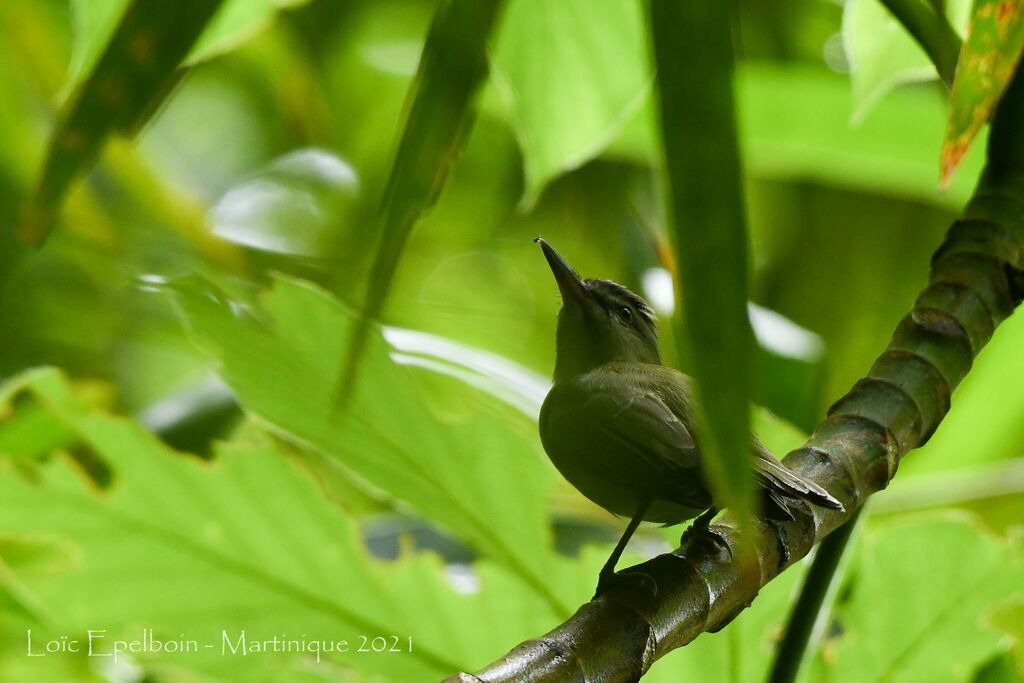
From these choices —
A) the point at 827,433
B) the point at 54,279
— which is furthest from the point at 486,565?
the point at 54,279

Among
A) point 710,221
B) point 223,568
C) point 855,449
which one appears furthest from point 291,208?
Answer: point 710,221

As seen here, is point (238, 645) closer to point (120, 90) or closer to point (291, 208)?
point (120, 90)

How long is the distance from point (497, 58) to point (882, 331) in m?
1.57

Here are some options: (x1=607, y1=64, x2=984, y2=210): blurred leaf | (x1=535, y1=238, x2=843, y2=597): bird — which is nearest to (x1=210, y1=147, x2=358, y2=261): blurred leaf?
(x1=607, y1=64, x2=984, y2=210): blurred leaf

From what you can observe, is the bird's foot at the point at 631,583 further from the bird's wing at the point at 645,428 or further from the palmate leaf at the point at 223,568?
the palmate leaf at the point at 223,568

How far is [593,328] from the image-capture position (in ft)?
3.46

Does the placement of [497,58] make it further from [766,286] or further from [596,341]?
[766,286]

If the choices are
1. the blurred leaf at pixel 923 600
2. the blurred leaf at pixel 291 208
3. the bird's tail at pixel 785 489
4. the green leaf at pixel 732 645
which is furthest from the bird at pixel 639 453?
the blurred leaf at pixel 291 208

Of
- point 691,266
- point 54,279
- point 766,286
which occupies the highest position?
point 691,266

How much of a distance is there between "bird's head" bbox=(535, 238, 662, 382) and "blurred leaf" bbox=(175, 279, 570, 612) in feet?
0.34

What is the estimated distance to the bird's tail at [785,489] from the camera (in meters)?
0.60

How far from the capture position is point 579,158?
3.26 feet

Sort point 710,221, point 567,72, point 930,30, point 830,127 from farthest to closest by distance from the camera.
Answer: point 830,127 → point 567,72 → point 930,30 → point 710,221

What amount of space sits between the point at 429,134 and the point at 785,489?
315mm
